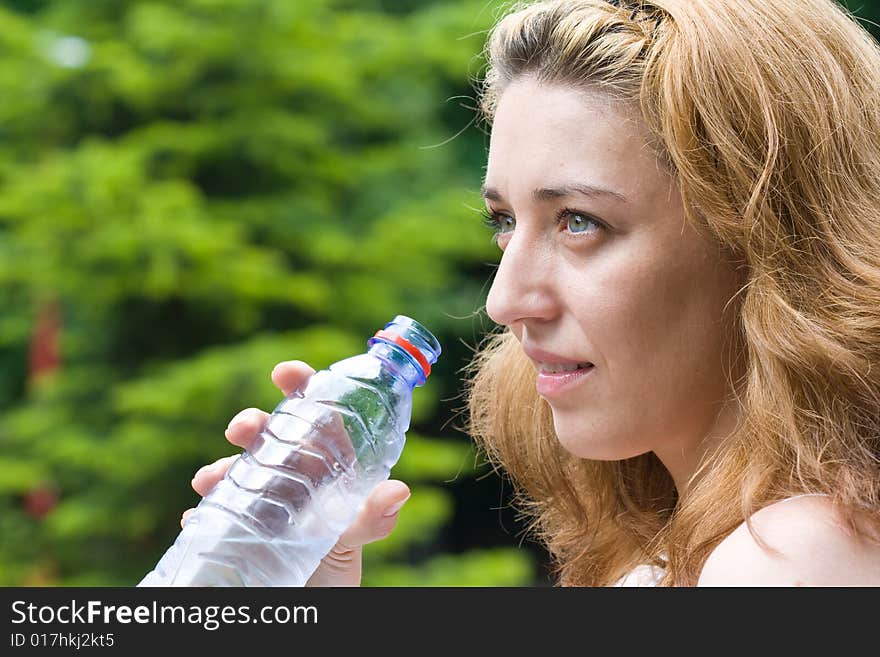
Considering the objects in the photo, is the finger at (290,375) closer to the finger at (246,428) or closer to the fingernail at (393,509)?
the finger at (246,428)

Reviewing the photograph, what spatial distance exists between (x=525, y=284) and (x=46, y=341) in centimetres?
529

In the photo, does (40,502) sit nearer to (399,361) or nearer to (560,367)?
(399,361)

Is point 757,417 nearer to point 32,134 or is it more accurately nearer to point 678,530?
point 678,530

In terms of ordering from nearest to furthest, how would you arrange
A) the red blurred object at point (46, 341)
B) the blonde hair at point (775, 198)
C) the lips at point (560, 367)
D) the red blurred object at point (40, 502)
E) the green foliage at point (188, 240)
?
the blonde hair at point (775, 198) → the lips at point (560, 367) → the green foliage at point (188, 240) → the red blurred object at point (40, 502) → the red blurred object at point (46, 341)

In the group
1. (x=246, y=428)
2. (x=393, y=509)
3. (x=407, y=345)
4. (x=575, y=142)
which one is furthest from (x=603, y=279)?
(x=246, y=428)

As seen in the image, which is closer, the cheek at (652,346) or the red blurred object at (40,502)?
the cheek at (652,346)

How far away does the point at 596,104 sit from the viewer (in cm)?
146

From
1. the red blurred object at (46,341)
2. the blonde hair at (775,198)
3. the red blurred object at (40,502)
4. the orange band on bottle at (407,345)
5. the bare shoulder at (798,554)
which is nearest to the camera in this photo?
the bare shoulder at (798,554)

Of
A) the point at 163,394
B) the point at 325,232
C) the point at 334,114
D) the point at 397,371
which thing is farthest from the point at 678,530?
the point at 334,114

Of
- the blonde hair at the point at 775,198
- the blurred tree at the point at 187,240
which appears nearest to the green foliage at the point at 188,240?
the blurred tree at the point at 187,240

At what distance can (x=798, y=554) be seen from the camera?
125 cm

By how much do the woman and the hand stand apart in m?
0.31

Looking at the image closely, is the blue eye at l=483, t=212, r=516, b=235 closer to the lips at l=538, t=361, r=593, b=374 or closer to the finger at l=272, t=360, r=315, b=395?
the lips at l=538, t=361, r=593, b=374

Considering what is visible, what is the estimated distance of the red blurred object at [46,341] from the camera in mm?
6168
